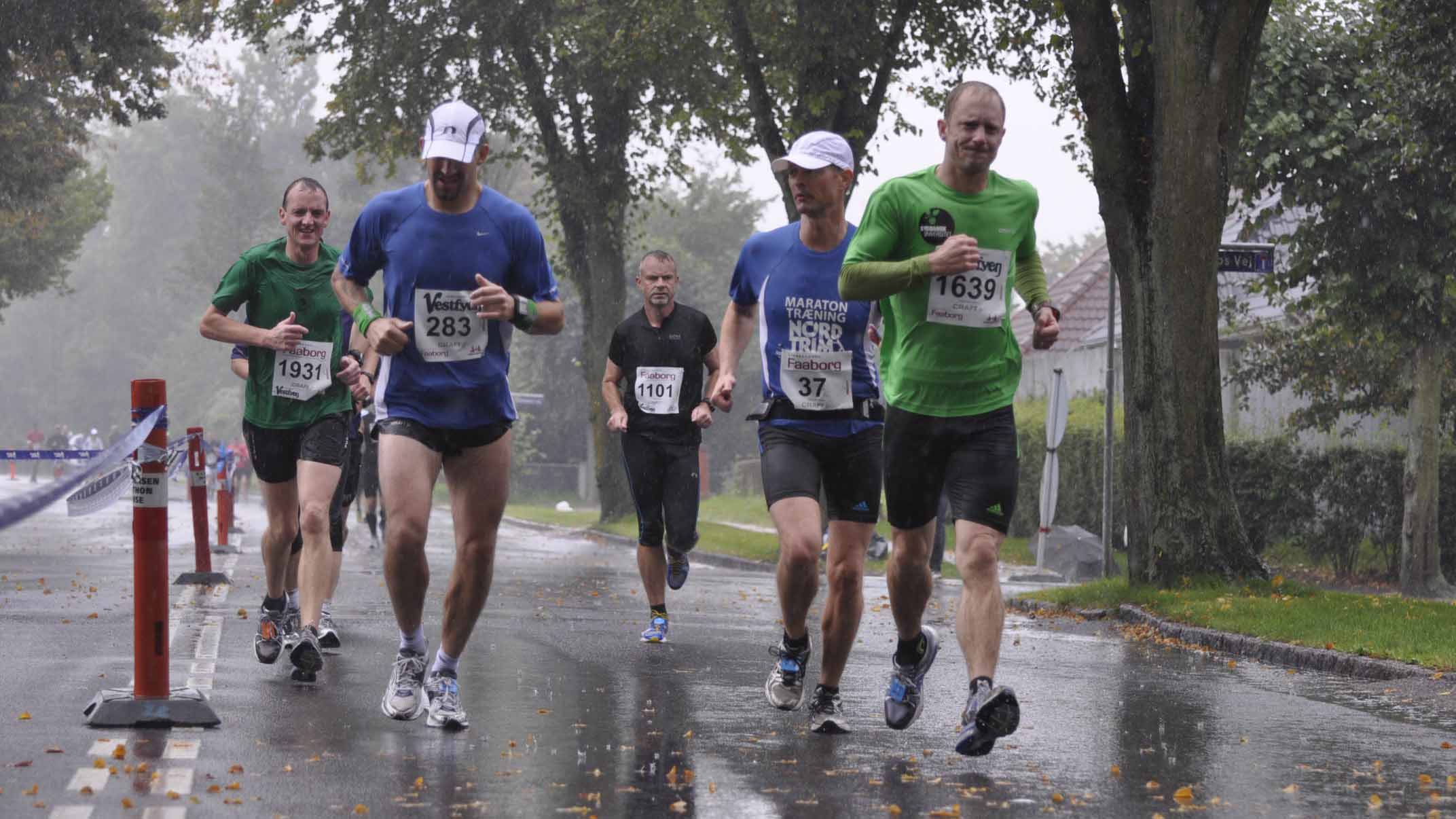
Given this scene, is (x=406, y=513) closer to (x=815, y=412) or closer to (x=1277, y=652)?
(x=815, y=412)

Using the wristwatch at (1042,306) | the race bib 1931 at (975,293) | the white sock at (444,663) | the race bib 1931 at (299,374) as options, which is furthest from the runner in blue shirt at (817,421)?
the race bib 1931 at (299,374)

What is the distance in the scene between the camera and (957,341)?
7.09 metres

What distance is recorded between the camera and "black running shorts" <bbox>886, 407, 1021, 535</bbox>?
6988mm

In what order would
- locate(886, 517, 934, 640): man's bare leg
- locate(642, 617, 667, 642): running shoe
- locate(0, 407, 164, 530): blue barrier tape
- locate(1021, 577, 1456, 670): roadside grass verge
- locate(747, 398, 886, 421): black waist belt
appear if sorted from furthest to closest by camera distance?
locate(1021, 577, 1456, 670): roadside grass verge → locate(642, 617, 667, 642): running shoe → locate(747, 398, 886, 421): black waist belt → locate(886, 517, 934, 640): man's bare leg → locate(0, 407, 164, 530): blue barrier tape

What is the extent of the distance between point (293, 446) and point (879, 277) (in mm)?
3561

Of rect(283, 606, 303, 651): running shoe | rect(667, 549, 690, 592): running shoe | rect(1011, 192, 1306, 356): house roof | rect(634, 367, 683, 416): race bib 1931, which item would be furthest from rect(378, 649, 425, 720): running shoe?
rect(1011, 192, 1306, 356): house roof

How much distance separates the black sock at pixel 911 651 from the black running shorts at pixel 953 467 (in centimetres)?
41

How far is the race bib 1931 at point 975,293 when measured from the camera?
23.0 ft

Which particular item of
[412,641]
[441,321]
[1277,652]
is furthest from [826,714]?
[1277,652]

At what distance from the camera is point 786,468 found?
7559 mm

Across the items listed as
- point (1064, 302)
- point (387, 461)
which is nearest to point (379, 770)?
point (387, 461)

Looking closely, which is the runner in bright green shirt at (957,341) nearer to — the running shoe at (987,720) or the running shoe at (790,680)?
the running shoe at (987,720)

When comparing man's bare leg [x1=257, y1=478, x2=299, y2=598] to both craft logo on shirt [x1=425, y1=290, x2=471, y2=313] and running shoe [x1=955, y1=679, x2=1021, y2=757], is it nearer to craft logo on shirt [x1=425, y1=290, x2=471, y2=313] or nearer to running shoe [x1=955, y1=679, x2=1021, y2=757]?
craft logo on shirt [x1=425, y1=290, x2=471, y2=313]

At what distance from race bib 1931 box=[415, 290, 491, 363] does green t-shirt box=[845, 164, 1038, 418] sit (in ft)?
4.55
